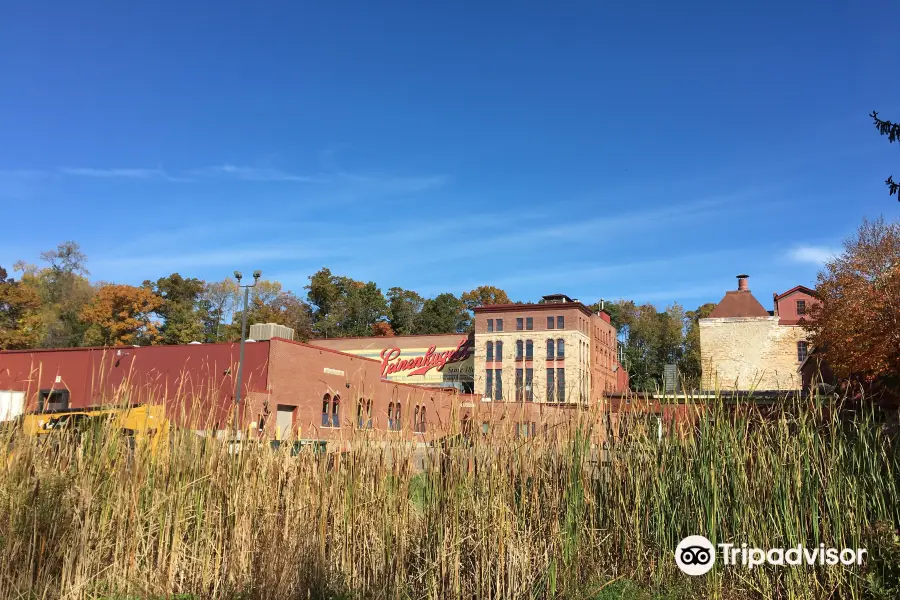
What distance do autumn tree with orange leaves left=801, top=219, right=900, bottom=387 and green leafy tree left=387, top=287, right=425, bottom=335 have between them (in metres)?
49.3

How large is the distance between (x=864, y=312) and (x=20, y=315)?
173 feet

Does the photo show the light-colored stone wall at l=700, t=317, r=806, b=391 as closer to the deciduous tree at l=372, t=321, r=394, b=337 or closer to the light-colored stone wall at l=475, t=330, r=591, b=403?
the light-colored stone wall at l=475, t=330, r=591, b=403

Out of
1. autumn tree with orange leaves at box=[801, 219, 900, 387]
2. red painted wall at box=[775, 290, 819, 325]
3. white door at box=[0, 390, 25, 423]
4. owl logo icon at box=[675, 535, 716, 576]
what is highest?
red painted wall at box=[775, 290, 819, 325]

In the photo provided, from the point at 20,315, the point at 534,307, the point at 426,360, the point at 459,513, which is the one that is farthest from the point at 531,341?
the point at 459,513

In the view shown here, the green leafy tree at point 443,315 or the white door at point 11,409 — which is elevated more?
the green leafy tree at point 443,315

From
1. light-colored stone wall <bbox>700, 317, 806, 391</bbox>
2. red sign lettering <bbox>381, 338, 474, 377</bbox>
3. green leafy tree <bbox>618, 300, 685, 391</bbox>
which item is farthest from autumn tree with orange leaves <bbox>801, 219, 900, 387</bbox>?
green leafy tree <bbox>618, 300, 685, 391</bbox>

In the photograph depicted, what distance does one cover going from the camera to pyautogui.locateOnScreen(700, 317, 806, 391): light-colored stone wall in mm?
52938

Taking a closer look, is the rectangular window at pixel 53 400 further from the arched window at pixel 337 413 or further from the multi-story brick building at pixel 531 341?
the multi-story brick building at pixel 531 341

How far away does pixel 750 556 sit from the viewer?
5.51m

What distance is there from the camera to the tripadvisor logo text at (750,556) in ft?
17.6

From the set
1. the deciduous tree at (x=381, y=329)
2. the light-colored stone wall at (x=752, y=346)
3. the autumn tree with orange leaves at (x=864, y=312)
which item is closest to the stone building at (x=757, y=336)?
the light-colored stone wall at (x=752, y=346)

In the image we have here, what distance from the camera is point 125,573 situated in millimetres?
5414

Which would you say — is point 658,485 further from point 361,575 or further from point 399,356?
point 399,356

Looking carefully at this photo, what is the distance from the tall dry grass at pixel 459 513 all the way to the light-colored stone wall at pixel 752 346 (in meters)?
49.5
